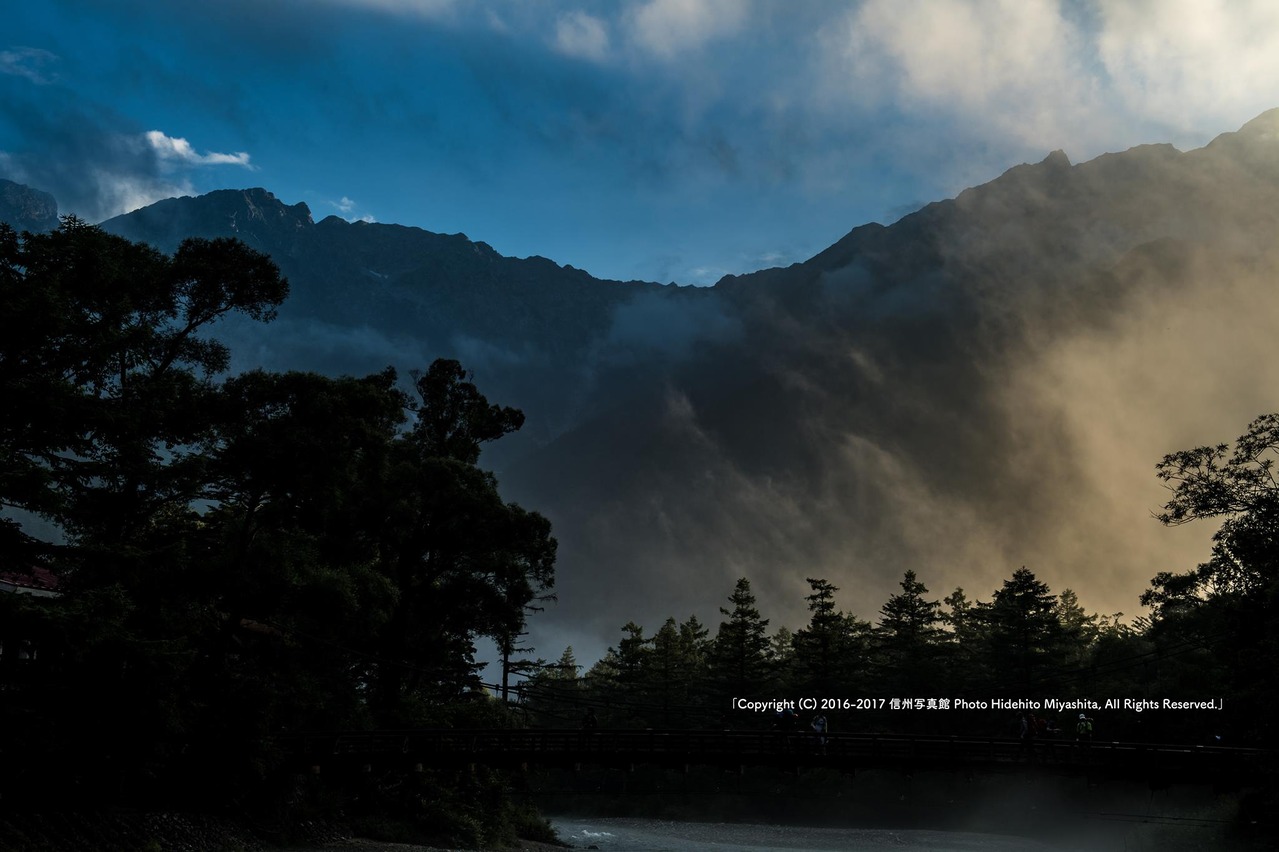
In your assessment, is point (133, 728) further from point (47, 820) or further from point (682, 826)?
point (682, 826)

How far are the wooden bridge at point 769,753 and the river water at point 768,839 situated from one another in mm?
19044

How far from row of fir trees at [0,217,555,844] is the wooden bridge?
244 centimetres

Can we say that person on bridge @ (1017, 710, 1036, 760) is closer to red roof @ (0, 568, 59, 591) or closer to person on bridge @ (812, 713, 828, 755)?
person on bridge @ (812, 713, 828, 755)

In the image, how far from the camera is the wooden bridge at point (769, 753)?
30703 mm

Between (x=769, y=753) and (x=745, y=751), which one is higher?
(x=769, y=753)

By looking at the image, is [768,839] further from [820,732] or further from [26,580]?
[26,580]

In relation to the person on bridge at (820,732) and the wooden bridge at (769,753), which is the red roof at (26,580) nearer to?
the wooden bridge at (769,753)

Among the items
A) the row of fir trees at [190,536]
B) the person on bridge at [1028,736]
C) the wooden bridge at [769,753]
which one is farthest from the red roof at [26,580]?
the person on bridge at [1028,736]

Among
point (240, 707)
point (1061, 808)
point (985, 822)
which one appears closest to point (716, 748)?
point (240, 707)

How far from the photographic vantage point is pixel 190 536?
26.0m

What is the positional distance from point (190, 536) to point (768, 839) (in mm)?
47735

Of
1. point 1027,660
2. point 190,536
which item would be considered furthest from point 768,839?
point 190,536

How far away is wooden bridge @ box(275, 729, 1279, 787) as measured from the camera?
30703 millimetres

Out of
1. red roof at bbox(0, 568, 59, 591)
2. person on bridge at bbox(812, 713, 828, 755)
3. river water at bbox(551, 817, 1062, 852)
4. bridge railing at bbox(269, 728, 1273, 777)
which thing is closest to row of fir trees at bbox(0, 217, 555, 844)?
red roof at bbox(0, 568, 59, 591)
